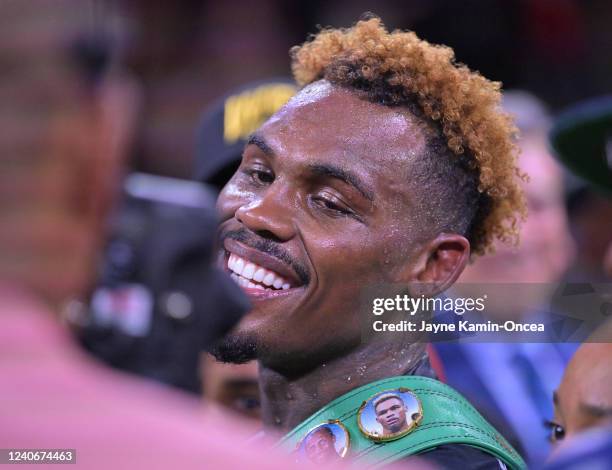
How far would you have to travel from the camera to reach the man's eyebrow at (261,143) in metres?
2.45

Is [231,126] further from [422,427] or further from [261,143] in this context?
[422,427]

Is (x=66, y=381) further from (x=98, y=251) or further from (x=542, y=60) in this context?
(x=542, y=60)

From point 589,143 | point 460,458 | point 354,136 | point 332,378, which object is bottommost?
point 460,458

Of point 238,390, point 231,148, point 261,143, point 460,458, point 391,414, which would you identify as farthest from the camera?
point 231,148

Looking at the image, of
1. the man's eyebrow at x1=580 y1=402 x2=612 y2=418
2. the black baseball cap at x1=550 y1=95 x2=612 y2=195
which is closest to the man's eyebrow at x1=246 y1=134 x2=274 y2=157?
the man's eyebrow at x1=580 y1=402 x2=612 y2=418

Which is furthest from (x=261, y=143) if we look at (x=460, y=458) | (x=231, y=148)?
(x=231, y=148)

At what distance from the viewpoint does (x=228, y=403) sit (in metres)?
3.56

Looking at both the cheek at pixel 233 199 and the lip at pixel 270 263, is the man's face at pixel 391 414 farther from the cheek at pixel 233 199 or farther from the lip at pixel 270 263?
the cheek at pixel 233 199

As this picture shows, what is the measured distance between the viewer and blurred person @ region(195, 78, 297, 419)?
3.53 metres

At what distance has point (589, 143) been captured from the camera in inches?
119

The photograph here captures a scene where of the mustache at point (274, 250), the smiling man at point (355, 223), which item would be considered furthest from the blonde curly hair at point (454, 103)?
the mustache at point (274, 250)

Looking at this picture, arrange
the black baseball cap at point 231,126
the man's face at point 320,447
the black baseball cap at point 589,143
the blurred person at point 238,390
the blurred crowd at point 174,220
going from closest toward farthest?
1. the blurred crowd at point 174,220
2. the man's face at point 320,447
3. the black baseball cap at point 589,143
4. the blurred person at point 238,390
5. the black baseball cap at point 231,126

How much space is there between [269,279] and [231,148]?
4.82ft

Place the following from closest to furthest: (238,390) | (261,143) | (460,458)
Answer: (460,458) → (261,143) → (238,390)
